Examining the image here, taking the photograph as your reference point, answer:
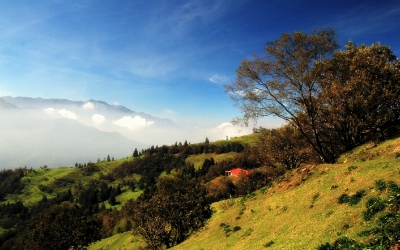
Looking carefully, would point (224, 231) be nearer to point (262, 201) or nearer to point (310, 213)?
point (262, 201)

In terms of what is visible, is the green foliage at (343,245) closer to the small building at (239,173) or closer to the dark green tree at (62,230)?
the dark green tree at (62,230)

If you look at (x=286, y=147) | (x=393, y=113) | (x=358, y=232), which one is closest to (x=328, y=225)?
(x=358, y=232)

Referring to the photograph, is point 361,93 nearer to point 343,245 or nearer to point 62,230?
point 343,245

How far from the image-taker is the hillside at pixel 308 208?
57.3 ft

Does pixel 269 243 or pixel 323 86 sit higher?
pixel 323 86

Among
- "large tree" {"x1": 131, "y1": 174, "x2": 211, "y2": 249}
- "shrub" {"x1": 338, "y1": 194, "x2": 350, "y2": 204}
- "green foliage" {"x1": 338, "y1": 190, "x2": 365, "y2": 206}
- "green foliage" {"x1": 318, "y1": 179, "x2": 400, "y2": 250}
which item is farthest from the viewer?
"large tree" {"x1": 131, "y1": 174, "x2": 211, "y2": 249}

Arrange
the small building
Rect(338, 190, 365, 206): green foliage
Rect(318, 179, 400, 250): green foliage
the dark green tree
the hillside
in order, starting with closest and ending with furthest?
Rect(318, 179, 400, 250): green foliage < the hillside < Rect(338, 190, 365, 206): green foliage < the dark green tree < the small building

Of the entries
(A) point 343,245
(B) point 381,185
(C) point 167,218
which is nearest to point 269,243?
(A) point 343,245

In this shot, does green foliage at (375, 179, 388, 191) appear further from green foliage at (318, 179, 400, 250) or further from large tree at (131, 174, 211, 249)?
large tree at (131, 174, 211, 249)

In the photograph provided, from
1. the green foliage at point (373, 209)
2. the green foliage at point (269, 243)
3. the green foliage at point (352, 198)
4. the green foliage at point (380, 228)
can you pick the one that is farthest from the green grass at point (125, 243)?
the green foliage at point (380, 228)

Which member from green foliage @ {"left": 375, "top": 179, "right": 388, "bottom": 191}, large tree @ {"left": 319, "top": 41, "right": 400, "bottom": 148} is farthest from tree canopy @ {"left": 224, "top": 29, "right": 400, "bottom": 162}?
green foliage @ {"left": 375, "top": 179, "right": 388, "bottom": 191}

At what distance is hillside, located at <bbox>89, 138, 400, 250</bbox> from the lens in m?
17.5

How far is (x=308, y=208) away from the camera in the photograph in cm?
2366

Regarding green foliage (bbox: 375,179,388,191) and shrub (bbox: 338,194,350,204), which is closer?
green foliage (bbox: 375,179,388,191)
